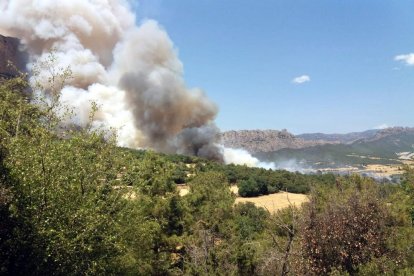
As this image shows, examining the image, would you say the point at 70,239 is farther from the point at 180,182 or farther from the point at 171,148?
the point at 171,148

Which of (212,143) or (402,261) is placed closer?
(402,261)

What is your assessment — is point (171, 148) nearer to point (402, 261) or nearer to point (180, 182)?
point (180, 182)

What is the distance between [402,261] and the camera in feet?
43.8

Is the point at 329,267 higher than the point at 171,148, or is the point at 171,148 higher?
the point at 171,148

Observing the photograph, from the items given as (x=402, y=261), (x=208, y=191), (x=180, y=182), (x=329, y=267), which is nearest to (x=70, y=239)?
(x=329, y=267)

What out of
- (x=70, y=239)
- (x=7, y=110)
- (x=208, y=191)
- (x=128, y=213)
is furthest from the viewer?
(x=208, y=191)

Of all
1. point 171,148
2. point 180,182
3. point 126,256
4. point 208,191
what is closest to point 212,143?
point 171,148

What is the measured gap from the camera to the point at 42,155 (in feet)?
41.2

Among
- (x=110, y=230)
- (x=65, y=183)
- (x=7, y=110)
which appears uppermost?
(x=7, y=110)

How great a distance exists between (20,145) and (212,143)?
244ft

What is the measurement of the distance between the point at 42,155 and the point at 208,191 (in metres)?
19.4

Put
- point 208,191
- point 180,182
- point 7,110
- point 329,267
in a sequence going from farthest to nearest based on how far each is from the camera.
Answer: point 180,182, point 208,191, point 7,110, point 329,267

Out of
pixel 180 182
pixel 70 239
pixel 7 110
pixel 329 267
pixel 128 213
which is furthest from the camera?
pixel 180 182

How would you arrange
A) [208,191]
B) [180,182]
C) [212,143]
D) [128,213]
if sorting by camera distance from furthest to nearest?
[212,143], [180,182], [208,191], [128,213]
